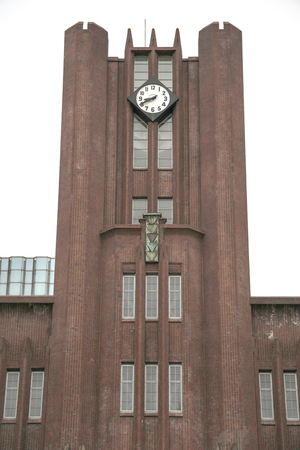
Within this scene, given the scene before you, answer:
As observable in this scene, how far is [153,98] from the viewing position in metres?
47.4

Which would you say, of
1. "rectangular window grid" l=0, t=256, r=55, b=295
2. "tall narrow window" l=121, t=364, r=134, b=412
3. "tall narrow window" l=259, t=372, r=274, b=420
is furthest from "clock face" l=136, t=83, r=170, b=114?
"rectangular window grid" l=0, t=256, r=55, b=295

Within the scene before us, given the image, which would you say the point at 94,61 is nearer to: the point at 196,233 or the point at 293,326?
the point at 196,233

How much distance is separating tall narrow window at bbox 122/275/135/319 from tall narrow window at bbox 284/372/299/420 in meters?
8.71

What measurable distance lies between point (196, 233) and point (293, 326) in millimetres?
7139

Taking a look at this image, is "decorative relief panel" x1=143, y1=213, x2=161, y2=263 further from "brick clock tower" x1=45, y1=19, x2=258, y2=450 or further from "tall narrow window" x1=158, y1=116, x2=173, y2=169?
"tall narrow window" x1=158, y1=116, x2=173, y2=169

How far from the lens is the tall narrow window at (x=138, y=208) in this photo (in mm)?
45556

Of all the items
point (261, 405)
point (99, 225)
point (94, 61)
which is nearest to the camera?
point (261, 405)

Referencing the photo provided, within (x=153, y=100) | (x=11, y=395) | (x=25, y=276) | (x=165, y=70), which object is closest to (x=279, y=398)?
(x=11, y=395)

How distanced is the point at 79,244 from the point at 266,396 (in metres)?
12.6

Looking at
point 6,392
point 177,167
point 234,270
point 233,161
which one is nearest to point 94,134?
point 177,167

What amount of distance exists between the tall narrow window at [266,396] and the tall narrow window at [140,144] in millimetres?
13764

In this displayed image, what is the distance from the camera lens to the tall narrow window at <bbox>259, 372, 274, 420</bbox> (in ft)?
135

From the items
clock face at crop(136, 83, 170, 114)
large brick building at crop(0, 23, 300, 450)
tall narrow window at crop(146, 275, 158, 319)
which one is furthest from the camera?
clock face at crop(136, 83, 170, 114)

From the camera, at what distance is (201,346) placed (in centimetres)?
4162
